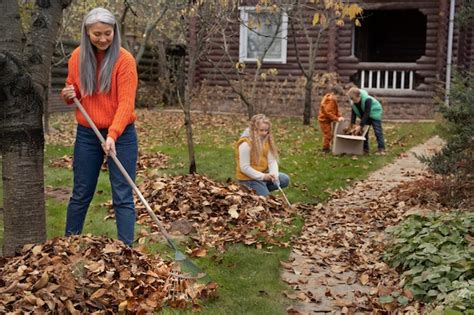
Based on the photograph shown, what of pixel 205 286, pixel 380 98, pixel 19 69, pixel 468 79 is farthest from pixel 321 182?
pixel 380 98

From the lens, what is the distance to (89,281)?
3.93m

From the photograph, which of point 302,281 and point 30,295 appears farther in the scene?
point 302,281

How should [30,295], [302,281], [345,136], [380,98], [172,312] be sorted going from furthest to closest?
[380,98] < [345,136] < [302,281] < [172,312] < [30,295]

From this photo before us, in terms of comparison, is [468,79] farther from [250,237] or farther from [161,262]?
[161,262]

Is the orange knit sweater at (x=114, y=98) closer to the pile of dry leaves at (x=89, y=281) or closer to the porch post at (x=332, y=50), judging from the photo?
the pile of dry leaves at (x=89, y=281)

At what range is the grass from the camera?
4.78m

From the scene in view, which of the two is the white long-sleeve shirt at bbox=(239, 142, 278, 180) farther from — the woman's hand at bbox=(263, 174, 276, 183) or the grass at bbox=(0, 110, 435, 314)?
the grass at bbox=(0, 110, 435, 314)

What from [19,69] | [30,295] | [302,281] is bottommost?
[302,281]

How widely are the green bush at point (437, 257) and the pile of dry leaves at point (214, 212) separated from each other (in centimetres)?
111

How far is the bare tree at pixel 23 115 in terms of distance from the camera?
164 inches

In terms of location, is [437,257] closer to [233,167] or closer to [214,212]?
[214,212]

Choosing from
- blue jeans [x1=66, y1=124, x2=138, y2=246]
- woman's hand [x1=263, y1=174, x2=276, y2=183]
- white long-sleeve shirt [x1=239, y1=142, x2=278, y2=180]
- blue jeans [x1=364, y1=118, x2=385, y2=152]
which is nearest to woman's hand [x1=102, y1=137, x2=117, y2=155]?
blue jeans [x1=66, y1=124, x2=138, y2=246]

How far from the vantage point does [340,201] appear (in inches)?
319

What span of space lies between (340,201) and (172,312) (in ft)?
14.6
